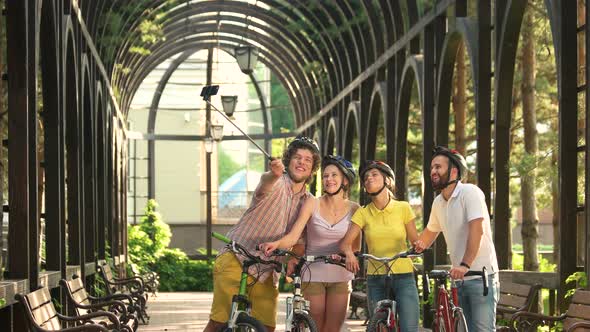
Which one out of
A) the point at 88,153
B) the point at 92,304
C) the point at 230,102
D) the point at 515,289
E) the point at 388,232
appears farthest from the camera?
the point at 230,102

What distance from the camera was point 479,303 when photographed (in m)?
Answer: 7.88

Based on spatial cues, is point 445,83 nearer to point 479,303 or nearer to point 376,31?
point 376,31

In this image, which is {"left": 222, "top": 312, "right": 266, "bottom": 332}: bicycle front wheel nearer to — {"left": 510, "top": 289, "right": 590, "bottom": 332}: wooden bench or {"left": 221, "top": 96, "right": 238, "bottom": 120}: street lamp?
{"left": 510, "top": 289, "right": 590, "bottom": 332}: wooden bench

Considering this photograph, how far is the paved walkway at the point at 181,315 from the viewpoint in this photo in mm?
17484

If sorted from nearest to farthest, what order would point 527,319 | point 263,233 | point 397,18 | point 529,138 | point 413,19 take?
point 263,233, point 527,319, point 413,19, point 529,138, point 397,18

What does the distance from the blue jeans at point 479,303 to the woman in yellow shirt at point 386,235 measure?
0.52m

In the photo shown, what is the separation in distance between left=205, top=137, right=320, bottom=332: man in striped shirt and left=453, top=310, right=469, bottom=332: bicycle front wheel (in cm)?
109

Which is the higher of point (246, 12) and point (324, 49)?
point (246, 12)

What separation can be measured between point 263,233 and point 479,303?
4.48 ft

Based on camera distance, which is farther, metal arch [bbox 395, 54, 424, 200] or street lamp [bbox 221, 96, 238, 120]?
street lamp [bbox 221, 96, 238, 120]

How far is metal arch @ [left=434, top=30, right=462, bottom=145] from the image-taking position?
15555 mm

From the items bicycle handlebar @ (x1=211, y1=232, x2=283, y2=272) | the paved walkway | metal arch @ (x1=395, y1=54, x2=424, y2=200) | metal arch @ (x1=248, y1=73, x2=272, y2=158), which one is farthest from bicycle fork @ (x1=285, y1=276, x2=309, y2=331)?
metal arch @ (x1=248, y1=73, x2=272, y2=158)

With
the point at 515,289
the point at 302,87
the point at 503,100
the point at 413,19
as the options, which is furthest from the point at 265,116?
the point at 515,289

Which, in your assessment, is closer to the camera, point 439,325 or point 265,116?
point 439,325
